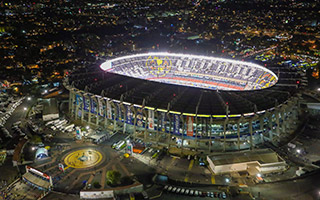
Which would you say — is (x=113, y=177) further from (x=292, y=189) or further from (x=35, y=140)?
(x=292, y=189)

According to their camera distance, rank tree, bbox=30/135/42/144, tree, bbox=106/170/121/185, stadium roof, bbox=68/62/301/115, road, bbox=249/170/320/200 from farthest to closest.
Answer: tree, bbox=30/135/42/144 → stadium roof, bbox=68/62/301/115 → tree, bbox=106/170/121/185 → road, bbox=249/170/320/200

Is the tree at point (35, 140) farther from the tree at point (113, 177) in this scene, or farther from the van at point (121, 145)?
the tree at point (113, 177)

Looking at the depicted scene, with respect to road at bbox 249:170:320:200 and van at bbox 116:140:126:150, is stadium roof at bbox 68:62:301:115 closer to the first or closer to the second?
van at bbox 116:140:126:150

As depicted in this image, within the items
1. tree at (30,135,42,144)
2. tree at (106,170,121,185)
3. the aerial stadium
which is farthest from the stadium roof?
tree at (106,170,121,185)

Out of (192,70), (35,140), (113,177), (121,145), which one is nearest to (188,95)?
(121,145)

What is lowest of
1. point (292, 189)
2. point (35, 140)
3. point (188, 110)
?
point (35, 140)

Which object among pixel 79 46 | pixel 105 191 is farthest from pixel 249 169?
pixel 79 46

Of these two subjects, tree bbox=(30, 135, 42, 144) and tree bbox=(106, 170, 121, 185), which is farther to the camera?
tree bbox=(30, 135, 42, 144)

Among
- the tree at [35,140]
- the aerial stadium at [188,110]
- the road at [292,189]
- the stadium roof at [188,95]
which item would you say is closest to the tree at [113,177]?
the aerial stadium at [188,110]
